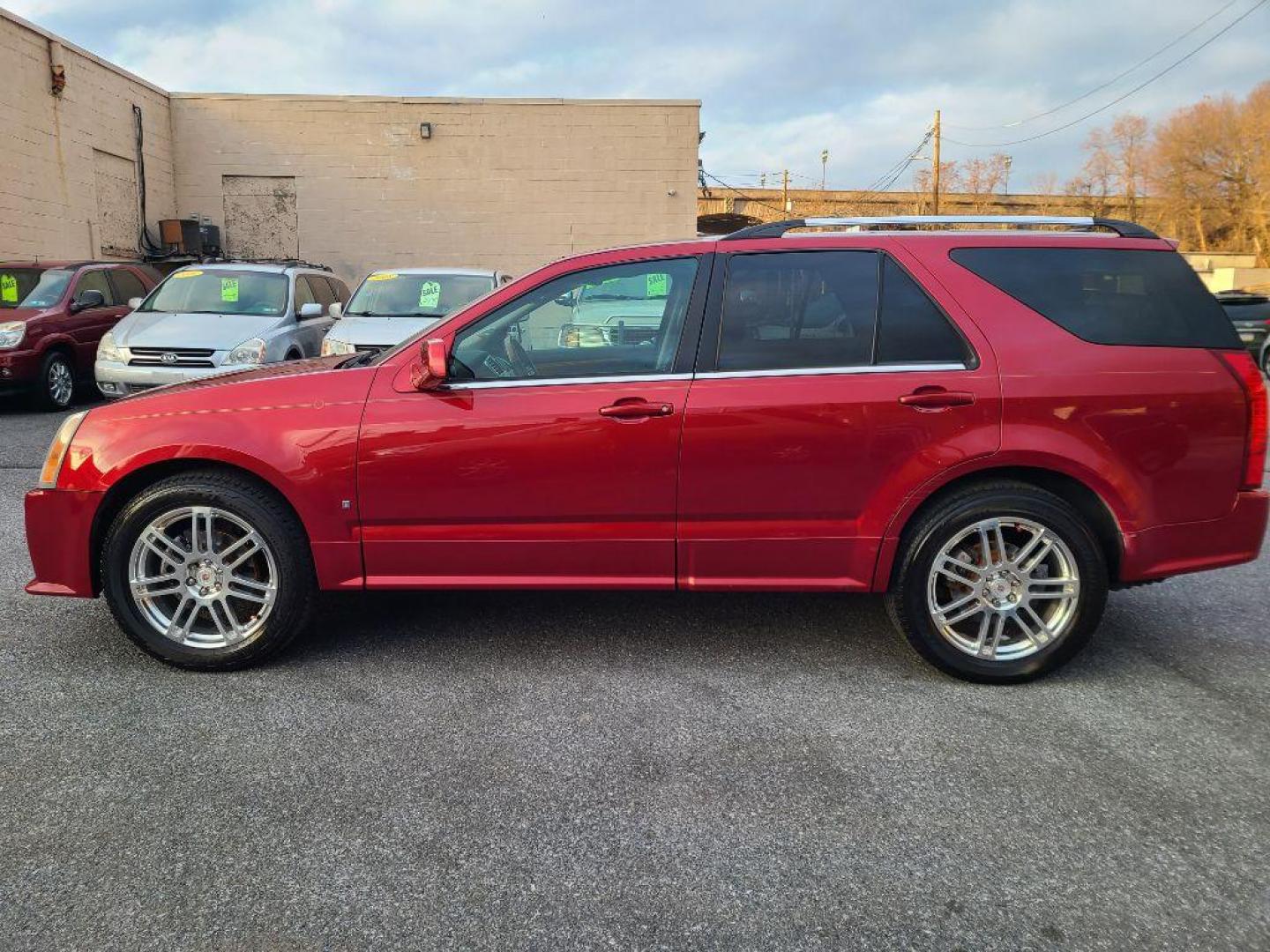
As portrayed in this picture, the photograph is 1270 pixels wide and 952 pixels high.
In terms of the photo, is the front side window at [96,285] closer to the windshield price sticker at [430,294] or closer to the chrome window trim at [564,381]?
the windshield price sticker at [430,294]

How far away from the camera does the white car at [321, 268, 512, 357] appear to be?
9.24 m

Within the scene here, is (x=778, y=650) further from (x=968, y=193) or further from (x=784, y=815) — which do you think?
(x=968, y=193)

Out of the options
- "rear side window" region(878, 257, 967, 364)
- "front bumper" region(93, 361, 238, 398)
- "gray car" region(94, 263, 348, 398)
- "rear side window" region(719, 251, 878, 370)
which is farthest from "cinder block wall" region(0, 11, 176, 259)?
"rear side window" region(878, 257, 967, 364)

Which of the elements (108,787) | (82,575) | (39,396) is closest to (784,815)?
(108,787)

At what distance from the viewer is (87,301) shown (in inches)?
449

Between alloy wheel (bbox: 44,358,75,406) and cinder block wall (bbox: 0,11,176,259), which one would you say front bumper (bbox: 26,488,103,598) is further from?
cinder block wall (bbox: 0,11,176,259)

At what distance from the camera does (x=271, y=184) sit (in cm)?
1892

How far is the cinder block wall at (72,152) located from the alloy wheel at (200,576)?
14.2m

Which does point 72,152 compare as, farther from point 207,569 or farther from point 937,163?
point 937,163

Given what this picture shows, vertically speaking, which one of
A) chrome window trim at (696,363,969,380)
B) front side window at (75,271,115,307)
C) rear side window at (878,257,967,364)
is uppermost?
front side window at (75,271,115,307)

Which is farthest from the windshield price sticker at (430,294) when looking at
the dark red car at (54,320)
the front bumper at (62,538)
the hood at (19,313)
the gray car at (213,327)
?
the front bumper at (62,538)

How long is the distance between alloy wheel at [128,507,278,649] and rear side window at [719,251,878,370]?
81.7 inches

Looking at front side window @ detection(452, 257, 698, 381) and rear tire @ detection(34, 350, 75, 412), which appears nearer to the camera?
front side window @ detection(452, 257, 698, 381)

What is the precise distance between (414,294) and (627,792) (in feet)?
26.6
